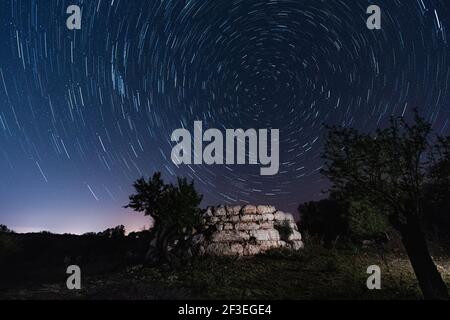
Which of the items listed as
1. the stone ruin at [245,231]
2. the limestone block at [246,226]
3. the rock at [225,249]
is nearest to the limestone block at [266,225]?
the stone ruin at [245,231]

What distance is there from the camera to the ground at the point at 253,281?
62.1 feet

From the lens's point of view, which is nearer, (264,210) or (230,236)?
(230,236)

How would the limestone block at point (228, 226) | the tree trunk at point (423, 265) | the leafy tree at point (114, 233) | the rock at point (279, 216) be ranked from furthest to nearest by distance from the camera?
A: 1. the leafy tree at point (114, 233)
2. the rock at point (279, 216)
3. the limestone block at point (228, 226)
4. the tree trunk at point (423, 265)

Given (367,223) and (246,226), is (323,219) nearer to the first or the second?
(367,223)

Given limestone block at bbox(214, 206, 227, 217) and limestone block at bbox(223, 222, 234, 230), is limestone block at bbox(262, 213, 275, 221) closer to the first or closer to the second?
limestone block at bbox(223, 222, 234, 230)

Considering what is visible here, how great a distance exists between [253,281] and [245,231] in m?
9.68

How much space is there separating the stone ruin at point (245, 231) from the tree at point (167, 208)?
251 cm

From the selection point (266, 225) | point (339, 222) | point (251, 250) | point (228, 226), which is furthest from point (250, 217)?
point (339, 222)

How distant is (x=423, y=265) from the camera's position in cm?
1855

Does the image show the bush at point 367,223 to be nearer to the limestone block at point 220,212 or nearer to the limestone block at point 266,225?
the limestone block at point 266,225

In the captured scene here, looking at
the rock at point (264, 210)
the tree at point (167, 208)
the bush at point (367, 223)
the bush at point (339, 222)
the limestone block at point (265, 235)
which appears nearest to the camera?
the tree at point (167, 208)
